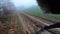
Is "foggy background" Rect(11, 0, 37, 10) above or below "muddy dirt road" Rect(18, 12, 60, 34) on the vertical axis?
above

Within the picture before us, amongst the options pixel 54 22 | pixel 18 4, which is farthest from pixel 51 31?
pixel 18 4

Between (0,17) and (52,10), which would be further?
(0,17)

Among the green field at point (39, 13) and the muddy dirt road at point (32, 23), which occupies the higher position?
the green field at point (39, 13)

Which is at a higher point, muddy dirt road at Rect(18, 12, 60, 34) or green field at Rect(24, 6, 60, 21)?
green field at Rect(24, 6, 60, 21)

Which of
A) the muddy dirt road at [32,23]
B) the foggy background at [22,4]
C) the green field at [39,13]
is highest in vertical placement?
the foggy background at [22,4]

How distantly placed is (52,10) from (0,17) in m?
0.47

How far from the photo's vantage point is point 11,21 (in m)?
1.10

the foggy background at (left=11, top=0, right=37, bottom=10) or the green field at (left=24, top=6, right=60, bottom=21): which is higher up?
the foggy background at (left=11, top=0, right=37, bottom=10)

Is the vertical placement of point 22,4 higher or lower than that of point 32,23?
higher

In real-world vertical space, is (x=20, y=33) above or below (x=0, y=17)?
below

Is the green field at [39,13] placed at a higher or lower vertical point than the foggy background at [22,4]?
lower

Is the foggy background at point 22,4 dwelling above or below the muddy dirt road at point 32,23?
above

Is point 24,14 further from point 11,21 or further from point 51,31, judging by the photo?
point 51,31

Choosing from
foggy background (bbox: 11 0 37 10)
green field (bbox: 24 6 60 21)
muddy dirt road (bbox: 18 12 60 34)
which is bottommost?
muddy dirt road (bbox: 18 12 60 34)
